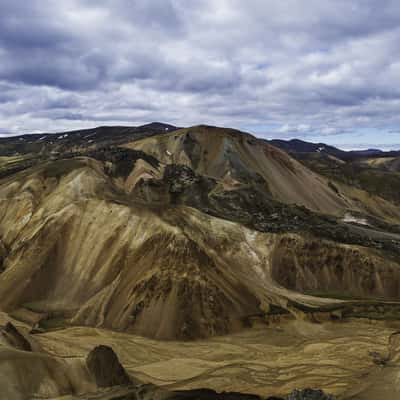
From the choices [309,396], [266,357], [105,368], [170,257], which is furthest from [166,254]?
[309,396]

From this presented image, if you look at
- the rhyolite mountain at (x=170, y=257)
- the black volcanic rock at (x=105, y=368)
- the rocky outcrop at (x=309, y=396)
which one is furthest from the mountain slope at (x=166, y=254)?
the rocky outcrop at (x=309, y=396)

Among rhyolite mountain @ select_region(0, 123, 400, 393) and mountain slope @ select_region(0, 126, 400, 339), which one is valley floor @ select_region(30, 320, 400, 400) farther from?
mountain slope @ select_region(0, 126, 400, 339)

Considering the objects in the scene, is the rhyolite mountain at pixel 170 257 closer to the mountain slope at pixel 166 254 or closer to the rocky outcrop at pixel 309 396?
the mountain slope at pixel 166 254

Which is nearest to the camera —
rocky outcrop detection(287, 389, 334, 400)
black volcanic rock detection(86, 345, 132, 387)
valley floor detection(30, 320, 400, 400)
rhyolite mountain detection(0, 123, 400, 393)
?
rocky outcrop detection(287, 389, 334, 400)

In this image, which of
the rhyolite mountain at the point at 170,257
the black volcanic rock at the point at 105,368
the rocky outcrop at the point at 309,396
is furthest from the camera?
the rhyolite mountain at the point at 170,257

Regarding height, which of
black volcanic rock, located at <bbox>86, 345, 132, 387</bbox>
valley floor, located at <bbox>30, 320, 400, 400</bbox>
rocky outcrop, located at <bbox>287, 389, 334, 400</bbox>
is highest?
rocky outcrop, located at <bbox>287, 389, 334, 400</bbox>

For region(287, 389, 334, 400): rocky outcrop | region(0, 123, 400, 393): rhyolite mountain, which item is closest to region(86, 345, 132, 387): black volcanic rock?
region(0, 123, 400, 393): rhyolite mountain

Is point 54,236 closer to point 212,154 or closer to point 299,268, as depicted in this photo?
point 299,268

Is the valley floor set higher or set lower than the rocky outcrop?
lower

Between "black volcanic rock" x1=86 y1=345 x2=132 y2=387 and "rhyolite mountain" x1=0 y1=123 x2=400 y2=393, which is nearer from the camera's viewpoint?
"black volcanic rock" x1=86 y1=345 x2=132 y2=387

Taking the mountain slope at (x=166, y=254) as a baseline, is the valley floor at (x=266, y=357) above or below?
below
